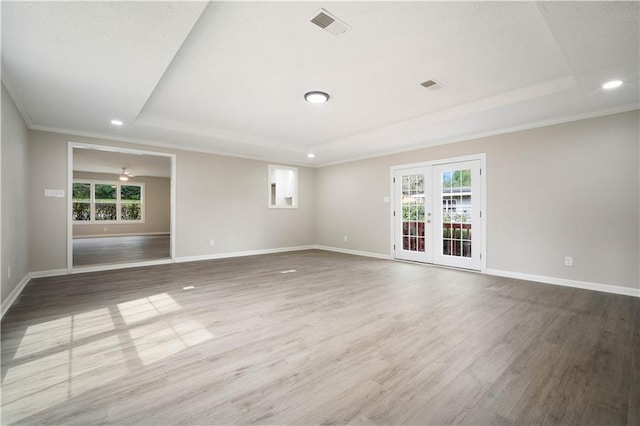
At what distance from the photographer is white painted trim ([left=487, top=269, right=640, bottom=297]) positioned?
368 cm

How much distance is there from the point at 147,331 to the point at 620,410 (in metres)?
3.42

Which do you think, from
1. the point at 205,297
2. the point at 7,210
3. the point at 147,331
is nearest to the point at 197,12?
the point at 147,331

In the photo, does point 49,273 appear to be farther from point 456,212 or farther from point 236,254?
point 456,212

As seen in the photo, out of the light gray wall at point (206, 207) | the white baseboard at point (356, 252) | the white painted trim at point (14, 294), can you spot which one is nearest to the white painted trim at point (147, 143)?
the light gray wall at point (206, 207)

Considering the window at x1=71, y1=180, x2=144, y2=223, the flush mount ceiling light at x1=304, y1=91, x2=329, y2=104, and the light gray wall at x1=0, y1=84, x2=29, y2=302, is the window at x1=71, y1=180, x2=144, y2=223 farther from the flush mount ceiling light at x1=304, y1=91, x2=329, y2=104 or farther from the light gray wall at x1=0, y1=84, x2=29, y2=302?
the flush mount ceiling light at x1=304, y1=91, x2=329, y2=104

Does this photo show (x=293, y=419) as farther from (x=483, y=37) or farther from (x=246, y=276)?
(x=246, y=276)

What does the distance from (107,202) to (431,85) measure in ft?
43.6

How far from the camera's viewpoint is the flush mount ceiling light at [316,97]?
11.6 ft

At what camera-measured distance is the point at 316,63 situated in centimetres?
282

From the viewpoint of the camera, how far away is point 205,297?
3.56m

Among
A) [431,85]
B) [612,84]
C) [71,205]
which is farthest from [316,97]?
[71,205]

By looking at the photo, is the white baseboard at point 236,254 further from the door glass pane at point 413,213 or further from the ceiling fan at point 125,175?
the ceiling fan at point 125,175

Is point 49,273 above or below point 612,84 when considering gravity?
below

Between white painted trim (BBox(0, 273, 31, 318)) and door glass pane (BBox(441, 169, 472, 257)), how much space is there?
6370 mm
